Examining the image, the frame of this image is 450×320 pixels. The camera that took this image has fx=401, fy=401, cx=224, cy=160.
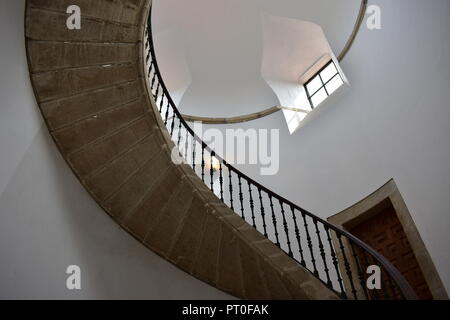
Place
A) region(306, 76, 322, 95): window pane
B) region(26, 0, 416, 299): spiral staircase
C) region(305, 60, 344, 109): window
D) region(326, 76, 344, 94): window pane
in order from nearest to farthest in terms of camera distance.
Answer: region(26, 0, 416, 299): spiral staircase < region(326, 76, 344, 94): window pane < region(305, 60, 344, 109): window < region(306, 76, 322, 95): window pane

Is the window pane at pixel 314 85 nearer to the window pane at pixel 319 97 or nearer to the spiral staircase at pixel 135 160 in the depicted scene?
→ the window pane at pixel 319 97

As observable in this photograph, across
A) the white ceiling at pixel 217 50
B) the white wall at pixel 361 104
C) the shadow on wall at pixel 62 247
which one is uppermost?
the white ceiling at pixel 217 50

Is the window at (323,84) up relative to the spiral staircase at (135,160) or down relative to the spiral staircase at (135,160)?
up

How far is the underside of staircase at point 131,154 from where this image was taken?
3.90m

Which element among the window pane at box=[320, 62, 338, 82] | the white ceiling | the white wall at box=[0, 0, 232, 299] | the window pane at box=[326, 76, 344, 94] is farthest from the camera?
the white ceiling

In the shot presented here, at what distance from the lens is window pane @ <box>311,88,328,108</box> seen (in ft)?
28.0

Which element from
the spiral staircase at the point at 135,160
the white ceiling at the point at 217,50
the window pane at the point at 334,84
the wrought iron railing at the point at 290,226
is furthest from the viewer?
the white ceiling at the point at 217,50

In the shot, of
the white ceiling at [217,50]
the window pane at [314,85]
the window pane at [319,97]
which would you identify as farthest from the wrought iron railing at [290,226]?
the window pane at [314,85]

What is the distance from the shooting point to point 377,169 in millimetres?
6336

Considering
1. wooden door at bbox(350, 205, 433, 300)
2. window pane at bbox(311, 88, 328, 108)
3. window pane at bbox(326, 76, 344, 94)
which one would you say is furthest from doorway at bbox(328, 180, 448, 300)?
window pane at bbox(311, 88, 328, 108)

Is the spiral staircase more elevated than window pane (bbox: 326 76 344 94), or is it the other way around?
window pane (bbox: 326 76 344 94)

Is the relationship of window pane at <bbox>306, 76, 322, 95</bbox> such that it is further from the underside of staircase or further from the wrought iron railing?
the underside of staircase

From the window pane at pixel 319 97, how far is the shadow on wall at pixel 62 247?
5.17 metres
